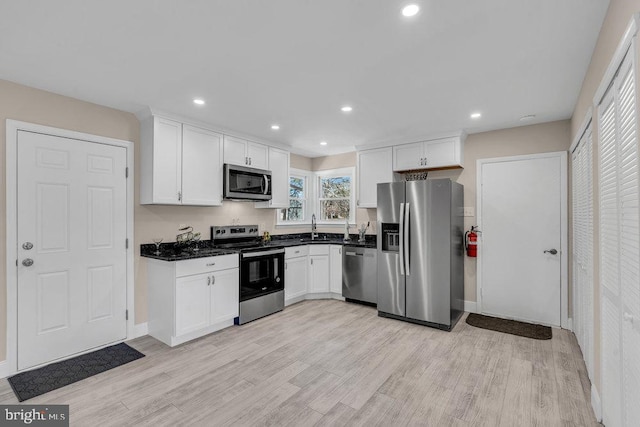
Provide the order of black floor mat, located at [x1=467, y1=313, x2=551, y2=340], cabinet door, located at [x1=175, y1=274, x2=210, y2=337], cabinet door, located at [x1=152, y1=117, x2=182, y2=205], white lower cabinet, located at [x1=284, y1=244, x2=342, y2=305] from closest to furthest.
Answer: cabinet door, located at [x1=175, y1=274, x2=210, y2=337], cabinet door, located at [x1=152, y1=117, x2=182, y2=205], black floor mat, located at [x1=467, y1=313, x2=551, y2=340], white lower cabinet, located at [x1=284, y1=244, x2=342, y2=305]

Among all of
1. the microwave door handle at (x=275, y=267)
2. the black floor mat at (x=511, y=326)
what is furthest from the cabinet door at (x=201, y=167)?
the black floor mat at (x=511, y=326)

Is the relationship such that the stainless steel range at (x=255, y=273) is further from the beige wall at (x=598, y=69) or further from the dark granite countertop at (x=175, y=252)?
the beige wall at (x=598, y=69)

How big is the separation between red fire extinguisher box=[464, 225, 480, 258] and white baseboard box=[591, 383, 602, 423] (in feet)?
6.87

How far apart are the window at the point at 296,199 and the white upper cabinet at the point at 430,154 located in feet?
6.07

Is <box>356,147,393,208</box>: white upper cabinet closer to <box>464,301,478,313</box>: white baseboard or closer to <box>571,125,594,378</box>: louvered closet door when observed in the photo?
<box>464,301,478,313</box>: white baseboard

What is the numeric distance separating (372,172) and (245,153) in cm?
196

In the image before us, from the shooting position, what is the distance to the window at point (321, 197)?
17.9 ft

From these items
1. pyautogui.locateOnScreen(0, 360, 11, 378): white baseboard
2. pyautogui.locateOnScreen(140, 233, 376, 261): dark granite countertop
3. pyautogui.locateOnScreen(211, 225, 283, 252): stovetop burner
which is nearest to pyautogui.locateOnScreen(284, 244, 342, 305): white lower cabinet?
pyautogui.locateOnScreen(140, 233, 376, 261): dark granite countertop

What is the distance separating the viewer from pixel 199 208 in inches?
159

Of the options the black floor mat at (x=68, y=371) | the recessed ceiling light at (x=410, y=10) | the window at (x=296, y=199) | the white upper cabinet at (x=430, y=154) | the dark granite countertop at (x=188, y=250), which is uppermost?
the recessed ceiling light at (x=410, y=10)

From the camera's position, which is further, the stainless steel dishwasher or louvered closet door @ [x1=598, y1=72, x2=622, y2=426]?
the stainless steel dishwasher

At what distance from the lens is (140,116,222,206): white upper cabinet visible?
3350 mm

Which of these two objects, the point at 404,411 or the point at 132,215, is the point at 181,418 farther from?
the point at 132,215

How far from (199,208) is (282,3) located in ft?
9.63
